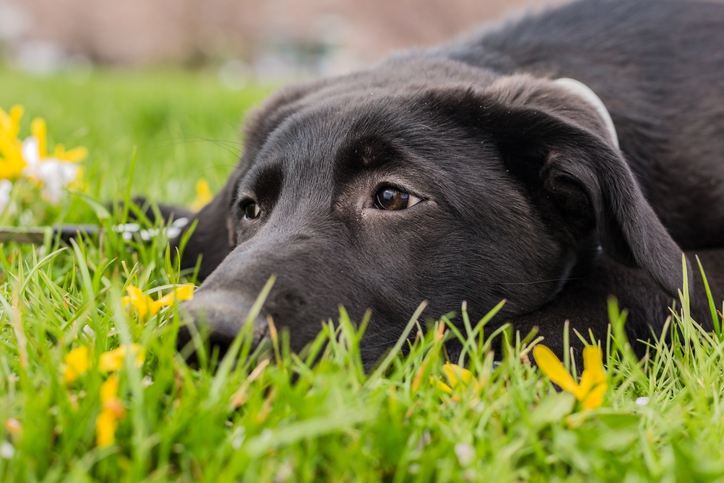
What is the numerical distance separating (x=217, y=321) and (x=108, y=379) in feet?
0.85

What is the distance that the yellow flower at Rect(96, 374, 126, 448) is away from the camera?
3.73 ft

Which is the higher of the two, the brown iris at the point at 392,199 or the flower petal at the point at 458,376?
the brown iris at the point at 392,199

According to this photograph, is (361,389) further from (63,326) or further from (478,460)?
(63,326)

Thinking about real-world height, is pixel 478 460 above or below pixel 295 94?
below

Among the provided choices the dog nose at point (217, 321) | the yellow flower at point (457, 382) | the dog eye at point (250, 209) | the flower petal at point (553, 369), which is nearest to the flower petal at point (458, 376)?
the yellow flower at point (457, 382)

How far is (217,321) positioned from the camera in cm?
147

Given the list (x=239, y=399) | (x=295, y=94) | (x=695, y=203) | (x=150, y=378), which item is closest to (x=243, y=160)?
(x=295, y=94)

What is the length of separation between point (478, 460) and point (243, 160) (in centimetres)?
170

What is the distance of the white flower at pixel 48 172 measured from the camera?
9.73ft

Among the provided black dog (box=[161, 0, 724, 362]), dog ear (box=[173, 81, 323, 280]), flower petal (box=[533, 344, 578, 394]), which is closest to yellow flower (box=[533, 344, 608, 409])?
flower petal (box=[533, 344, 578, 394])

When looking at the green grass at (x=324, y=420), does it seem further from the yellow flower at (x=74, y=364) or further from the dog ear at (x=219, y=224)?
the dog ear at (x=219, y=224)

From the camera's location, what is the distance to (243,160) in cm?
264

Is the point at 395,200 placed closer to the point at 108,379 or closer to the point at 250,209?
the point at 250,209

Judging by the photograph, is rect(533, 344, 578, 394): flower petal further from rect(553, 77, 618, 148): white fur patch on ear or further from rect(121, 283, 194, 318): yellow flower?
rect(553, 77, 618, 148): white fur patch on ear
